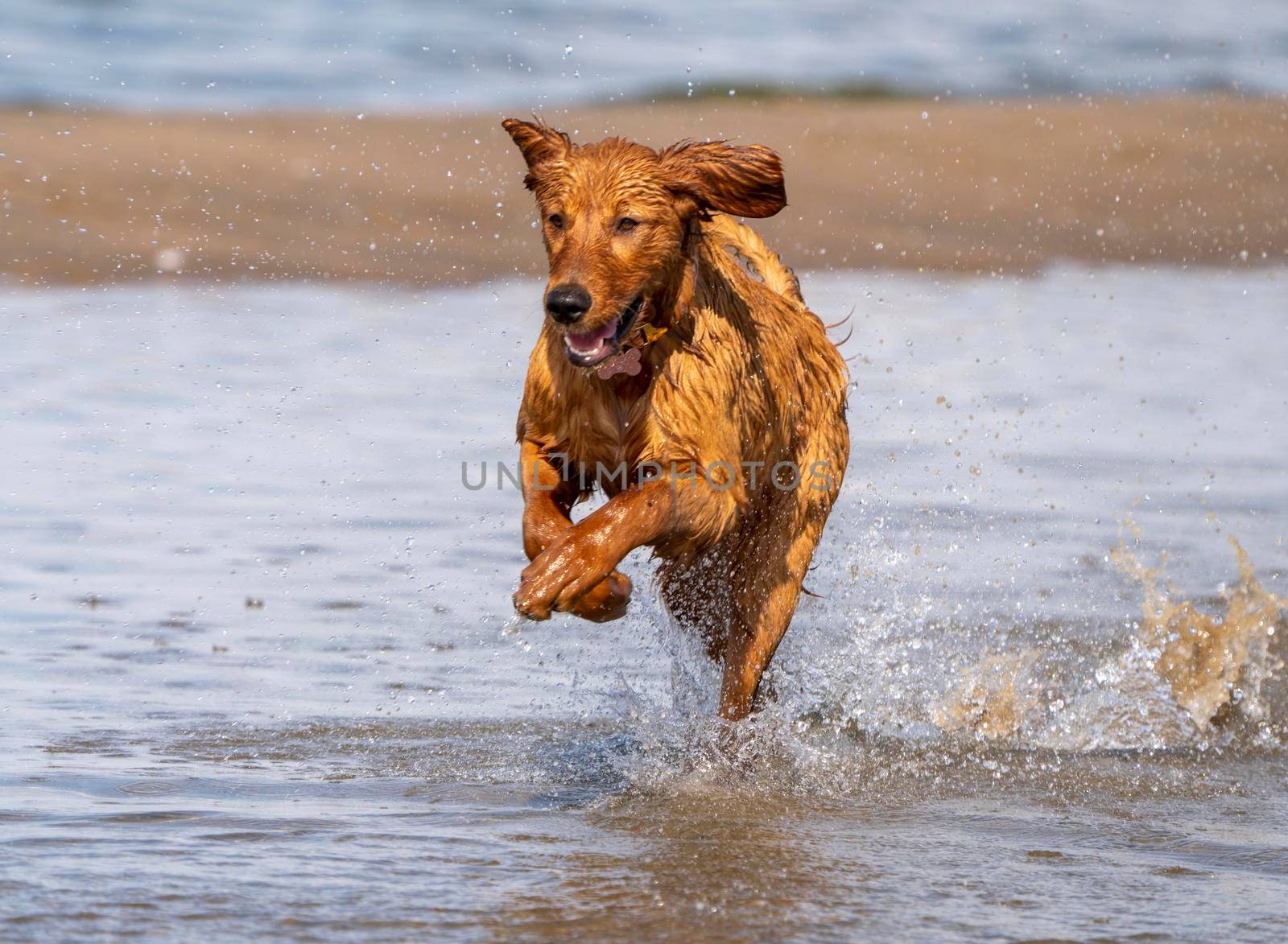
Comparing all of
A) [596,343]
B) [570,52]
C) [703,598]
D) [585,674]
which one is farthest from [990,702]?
[570,52]

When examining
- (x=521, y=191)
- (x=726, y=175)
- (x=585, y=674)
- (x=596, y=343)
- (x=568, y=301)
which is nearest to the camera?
(x=568, y=301)

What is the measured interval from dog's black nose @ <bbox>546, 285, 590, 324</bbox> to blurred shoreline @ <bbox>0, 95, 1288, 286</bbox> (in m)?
8.22

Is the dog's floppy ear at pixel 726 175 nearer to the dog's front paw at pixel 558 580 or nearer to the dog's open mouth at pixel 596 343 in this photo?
the dog's open mouth at pixel 596 343

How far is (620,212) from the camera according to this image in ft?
14.4

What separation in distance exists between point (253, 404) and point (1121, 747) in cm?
472

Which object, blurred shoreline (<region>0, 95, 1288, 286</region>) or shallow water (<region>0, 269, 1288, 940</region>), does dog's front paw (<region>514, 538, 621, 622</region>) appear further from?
blurred shoreline (<region>0, 95, 1288, 286</region>)

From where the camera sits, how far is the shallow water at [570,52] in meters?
Result: 18.8

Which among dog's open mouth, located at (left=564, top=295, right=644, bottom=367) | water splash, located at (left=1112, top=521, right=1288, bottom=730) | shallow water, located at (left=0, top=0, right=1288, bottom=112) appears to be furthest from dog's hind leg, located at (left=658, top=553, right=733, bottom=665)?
shallow water, located at (left=0, top=0, right=1288, bottom=112)

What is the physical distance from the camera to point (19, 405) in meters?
8.30

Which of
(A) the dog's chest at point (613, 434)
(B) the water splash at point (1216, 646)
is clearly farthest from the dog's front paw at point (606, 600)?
(B) the water splash at point (1216, 646)

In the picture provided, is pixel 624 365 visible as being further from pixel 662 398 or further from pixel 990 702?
pixel 990 702

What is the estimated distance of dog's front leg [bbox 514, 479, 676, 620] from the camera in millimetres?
4316

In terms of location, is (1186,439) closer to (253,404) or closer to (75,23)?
(253,404)

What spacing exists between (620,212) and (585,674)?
201 cm
